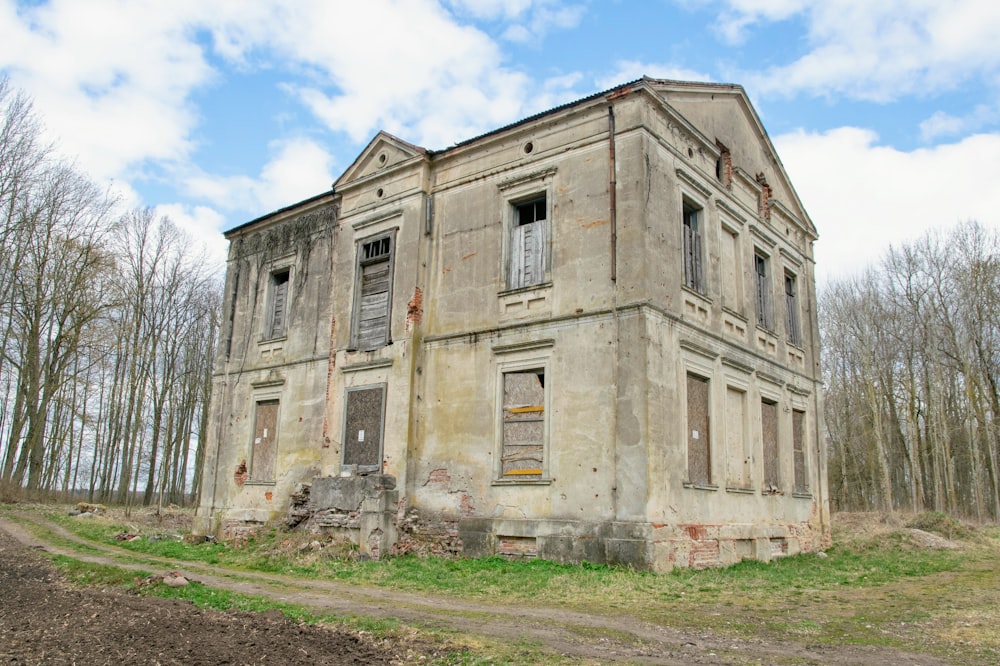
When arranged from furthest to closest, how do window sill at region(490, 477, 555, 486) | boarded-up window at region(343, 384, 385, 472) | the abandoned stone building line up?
boarded-up window at region(343, 384, 385, 472) < window sill at region(490, 477, 555, 486) < the abandoned stone building

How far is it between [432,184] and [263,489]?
8.94m

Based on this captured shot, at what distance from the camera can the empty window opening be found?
20.5 metres

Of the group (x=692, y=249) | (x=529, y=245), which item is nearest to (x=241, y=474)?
(x=529, y=245)

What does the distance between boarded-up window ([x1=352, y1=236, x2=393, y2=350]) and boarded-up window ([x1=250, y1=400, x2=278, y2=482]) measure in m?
3.70

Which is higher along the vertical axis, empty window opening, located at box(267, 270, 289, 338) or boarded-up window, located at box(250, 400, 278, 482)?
empty window opening, located at box(267, 270, 289, 338)

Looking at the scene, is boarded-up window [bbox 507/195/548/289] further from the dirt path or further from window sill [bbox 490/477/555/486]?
the dirt path

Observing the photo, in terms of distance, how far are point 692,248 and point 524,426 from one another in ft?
17.4

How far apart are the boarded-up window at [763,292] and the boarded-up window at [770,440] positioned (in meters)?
1.96

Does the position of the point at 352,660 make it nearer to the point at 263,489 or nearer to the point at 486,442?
the point at 486,442

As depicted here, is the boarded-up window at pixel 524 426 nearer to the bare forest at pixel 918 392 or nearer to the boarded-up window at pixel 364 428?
the boarded-up window at pixel 364 428

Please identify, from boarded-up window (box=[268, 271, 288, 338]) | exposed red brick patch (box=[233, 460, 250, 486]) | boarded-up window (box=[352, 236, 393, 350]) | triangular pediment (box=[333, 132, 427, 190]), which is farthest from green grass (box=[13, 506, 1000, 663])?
triangular pediment (box=[333, 132, 427, 190])

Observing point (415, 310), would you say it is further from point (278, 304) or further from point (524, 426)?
point (278, 304)

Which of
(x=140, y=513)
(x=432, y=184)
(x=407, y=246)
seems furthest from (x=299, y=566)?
(x=140, y=513)

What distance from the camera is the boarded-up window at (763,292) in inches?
721
